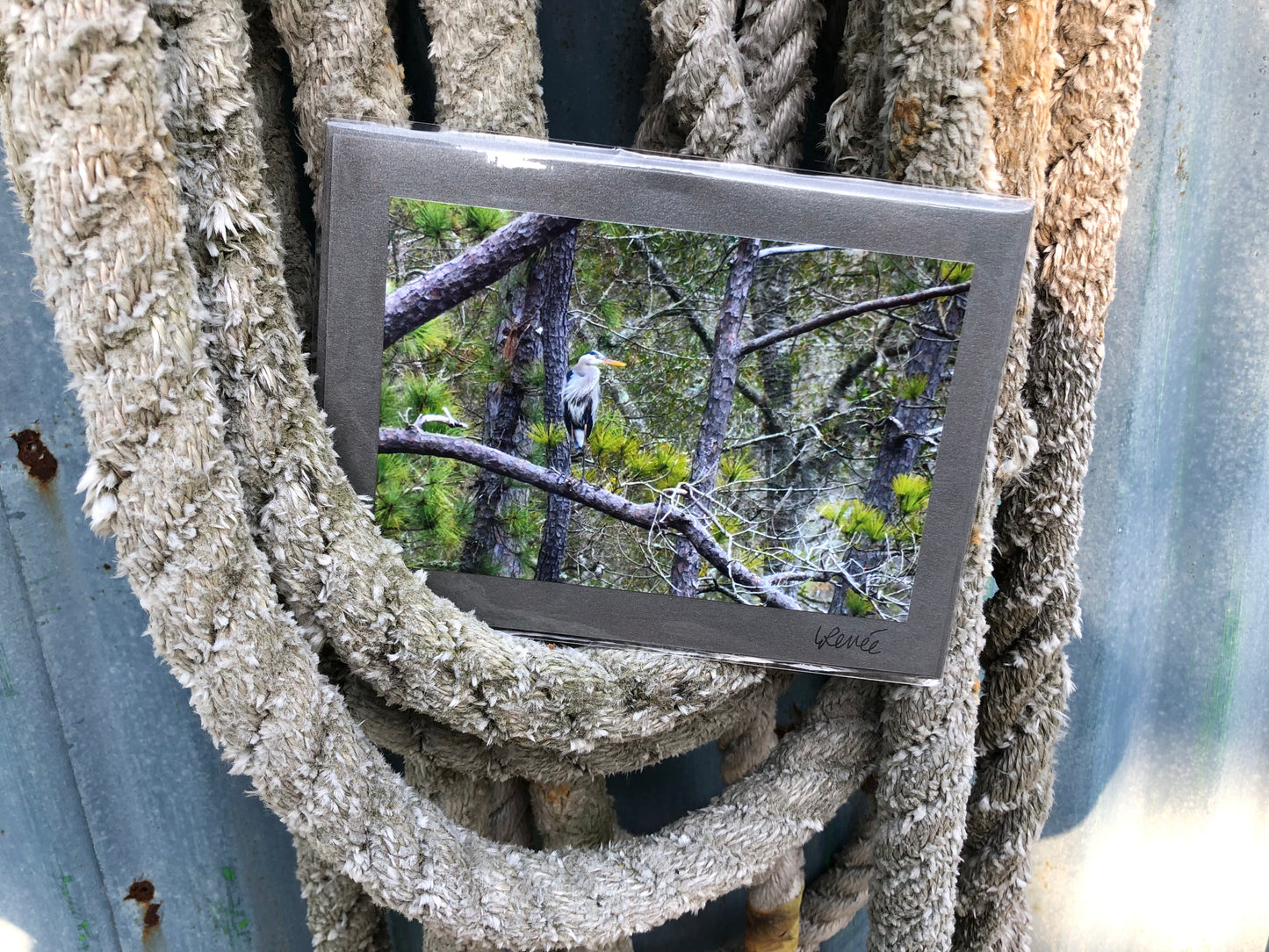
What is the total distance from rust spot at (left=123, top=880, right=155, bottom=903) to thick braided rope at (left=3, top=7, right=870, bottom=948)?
0.86 ft

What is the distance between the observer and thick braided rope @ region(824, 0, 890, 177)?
0.36 meters

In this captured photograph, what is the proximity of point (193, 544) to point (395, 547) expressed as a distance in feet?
0.27

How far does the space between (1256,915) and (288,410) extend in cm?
73

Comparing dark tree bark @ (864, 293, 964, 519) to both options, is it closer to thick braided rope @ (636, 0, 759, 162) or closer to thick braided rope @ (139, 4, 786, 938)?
thick braided rope @ (636, 0, 759, 162)

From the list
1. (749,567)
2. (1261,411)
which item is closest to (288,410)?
(749,567)

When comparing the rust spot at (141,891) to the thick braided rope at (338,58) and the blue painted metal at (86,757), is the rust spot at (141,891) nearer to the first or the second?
the blue painted metal at (86,757)

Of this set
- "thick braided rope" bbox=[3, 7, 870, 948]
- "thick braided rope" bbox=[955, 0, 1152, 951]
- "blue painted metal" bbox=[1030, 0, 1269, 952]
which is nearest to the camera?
"thick braided rope" bbox=[3, 7, 870, 948]

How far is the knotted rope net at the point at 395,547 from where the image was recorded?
0.28 m

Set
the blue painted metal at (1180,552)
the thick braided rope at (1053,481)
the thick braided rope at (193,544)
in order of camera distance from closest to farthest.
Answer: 1. the thick braided rope at (193,544)
2. the thick braided rope at (1053,481)
3. the blue painted metal at (1180,552)

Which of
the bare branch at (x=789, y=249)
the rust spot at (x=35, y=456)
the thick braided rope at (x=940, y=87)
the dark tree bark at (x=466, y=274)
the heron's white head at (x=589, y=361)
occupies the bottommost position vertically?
the rust spot at (x=35, y=456)

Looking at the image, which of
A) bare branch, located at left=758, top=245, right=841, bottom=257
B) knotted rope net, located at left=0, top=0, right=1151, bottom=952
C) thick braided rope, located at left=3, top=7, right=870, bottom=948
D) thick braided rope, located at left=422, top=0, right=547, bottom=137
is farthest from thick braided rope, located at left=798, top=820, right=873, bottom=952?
thick braided rope, located at left=422, top=0, right=547, bottom=137

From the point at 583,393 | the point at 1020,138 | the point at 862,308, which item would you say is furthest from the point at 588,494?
the point at 1020,138

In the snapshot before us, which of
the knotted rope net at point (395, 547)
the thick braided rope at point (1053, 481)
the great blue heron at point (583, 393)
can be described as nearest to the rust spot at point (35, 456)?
the knotted rope net at point (395, 547)

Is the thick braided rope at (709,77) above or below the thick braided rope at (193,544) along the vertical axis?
above
